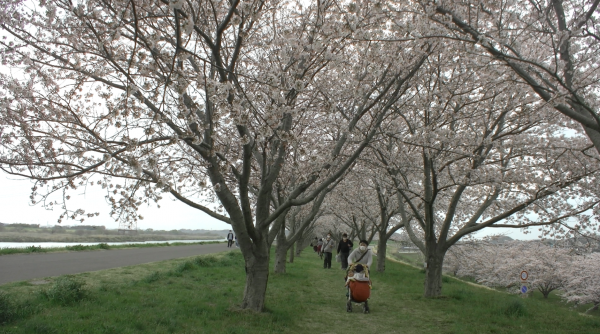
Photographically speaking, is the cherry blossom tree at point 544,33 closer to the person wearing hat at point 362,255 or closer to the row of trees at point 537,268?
the person wearing hat at point 362,255

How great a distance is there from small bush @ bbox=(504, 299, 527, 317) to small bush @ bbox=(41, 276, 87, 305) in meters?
8.99

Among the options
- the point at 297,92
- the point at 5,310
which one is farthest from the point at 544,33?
the point at 5,310

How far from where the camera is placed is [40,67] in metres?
6.34

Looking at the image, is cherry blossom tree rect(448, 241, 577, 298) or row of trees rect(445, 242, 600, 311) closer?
row of trees rect(445, 242, 600, 311)

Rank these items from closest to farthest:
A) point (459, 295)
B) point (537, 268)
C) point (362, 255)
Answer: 1. point (362, 255)
2. point (459, 295)
3. point (537, 268)

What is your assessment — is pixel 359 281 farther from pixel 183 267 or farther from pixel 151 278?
pixel 183 267

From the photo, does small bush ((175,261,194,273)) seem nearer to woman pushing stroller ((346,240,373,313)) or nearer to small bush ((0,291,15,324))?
woman pushing stroller ((346,240,373,313))

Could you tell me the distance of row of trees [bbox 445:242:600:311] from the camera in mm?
20016

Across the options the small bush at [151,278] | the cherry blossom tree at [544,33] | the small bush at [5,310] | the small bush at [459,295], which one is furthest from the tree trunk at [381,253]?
the small bush at [5,310]

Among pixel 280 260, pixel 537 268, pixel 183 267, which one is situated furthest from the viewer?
pixel 537 268

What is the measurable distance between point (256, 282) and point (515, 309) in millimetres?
6062

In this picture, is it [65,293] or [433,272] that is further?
[433,272]

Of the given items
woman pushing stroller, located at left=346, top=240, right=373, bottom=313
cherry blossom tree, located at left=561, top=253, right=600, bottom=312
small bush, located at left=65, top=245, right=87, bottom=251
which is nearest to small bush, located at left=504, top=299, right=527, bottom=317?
woman pushing stroller, located at left=346, top=240, right=373, bottom=313

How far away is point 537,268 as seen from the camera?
990 inches
